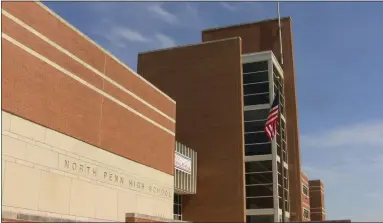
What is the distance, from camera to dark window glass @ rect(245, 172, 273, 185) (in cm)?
4653

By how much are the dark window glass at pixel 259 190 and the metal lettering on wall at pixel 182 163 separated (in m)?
6.98

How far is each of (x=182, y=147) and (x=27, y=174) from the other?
22.3 metres

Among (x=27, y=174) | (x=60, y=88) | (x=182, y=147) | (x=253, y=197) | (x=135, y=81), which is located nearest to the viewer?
(x=27, y=174)

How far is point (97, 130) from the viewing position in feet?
90.3

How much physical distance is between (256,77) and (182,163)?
13.8 meters

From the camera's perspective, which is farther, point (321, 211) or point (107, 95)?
point (321, 211)

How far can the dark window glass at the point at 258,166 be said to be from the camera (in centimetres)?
4684

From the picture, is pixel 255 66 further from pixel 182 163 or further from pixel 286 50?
pixel 182 163

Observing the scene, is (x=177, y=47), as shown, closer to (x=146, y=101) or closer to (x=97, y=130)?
(x=146, y=101)

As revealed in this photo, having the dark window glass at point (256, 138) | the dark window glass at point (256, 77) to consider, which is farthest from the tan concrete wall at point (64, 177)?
the dark window glass at point (256, 77)

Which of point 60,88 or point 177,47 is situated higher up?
point 177,47

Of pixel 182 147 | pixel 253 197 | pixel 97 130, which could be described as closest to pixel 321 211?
pixel 253 197

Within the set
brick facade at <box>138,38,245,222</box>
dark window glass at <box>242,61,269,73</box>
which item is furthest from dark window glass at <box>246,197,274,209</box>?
dark window glass at <box>242,61,269,73</box>

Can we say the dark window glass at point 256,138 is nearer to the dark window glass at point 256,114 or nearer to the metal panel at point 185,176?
the dark window glass at point 256,114
